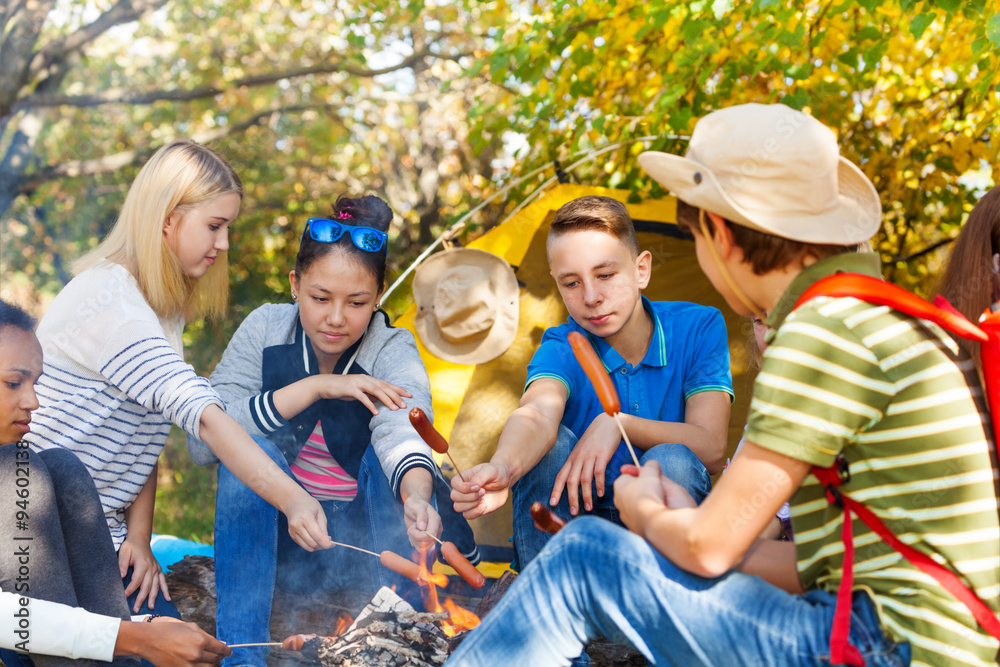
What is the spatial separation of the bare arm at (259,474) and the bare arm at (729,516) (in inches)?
40.2

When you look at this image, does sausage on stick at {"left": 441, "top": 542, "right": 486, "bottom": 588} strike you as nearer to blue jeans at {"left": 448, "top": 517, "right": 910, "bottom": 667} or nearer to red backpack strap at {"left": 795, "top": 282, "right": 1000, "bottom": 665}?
blue jeans at {"left": 448, "top": 517, "right": 910, "bottom": 667}

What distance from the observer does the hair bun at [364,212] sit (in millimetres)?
2762

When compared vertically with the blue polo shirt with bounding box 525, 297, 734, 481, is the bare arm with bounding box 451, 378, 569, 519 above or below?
below

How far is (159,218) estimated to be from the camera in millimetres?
2383

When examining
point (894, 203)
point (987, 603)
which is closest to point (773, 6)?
point (894, 203)

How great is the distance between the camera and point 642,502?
59.0 inches

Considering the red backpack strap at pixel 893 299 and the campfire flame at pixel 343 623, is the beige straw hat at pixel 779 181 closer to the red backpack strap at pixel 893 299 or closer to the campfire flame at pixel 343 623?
the red backpack strap at pixel 893 299

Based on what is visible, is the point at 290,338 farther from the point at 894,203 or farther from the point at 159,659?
the point at 894,203

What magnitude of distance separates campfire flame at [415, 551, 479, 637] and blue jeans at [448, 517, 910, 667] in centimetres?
75

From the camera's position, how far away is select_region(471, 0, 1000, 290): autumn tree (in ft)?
11.5

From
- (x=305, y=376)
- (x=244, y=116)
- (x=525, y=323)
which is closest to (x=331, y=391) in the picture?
(x=305, y=376)

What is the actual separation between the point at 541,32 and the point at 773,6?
3.64 ft

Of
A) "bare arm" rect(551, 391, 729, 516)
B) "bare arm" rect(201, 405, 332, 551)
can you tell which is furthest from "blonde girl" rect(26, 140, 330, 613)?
"bare arm" rect(551, 391, 729, 516)

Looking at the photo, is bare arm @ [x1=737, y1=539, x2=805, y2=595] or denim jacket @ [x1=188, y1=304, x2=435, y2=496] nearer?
bare arm @ [x1=737, y1=539, x2=805, y2=595]
